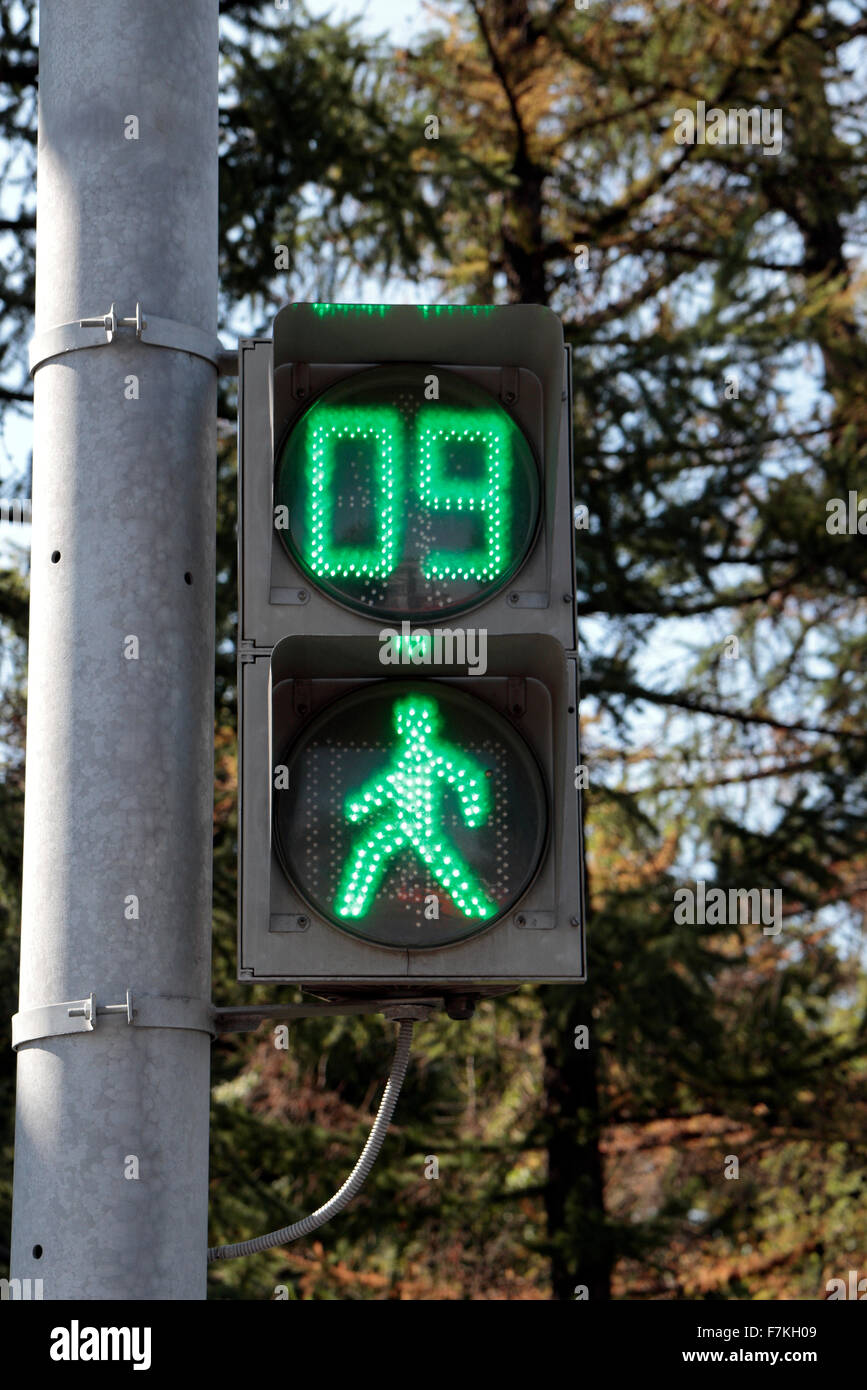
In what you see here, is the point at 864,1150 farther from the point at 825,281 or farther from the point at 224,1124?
the point at 825,281

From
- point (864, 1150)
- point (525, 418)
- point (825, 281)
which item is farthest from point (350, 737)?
point (825, 281)

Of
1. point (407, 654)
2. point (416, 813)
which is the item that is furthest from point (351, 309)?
point (416, 813)

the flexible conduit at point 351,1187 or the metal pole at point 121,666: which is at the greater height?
the metal pole at point 121,666

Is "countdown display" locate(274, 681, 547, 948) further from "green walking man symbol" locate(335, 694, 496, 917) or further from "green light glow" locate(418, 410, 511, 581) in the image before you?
"green light glow" locate(418, 410, 511, 581)

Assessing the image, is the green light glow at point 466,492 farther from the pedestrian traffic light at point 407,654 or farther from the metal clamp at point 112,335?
the metal clamp at point 112,335

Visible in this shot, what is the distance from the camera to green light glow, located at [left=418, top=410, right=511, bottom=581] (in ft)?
9.46

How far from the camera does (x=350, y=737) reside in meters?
2.85

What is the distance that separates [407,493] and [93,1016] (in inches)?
38.4

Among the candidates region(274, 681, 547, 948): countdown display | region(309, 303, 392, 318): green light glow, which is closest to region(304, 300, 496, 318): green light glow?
region(309, 303, 392, 318): green light glow

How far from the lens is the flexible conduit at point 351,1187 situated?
9.38ft

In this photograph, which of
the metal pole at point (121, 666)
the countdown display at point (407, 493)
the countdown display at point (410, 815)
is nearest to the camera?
the metal pole at point (121, 666)

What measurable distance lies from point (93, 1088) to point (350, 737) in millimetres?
687

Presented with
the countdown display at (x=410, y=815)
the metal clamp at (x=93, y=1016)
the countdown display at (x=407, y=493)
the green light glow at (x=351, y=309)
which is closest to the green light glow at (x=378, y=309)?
the green light glow at (x=351, y=309)

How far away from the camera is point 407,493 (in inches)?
114
